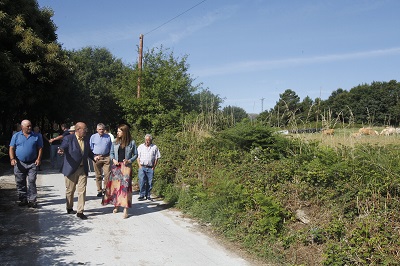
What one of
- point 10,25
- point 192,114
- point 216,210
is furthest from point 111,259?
point 10,25

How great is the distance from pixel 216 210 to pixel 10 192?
567 cm

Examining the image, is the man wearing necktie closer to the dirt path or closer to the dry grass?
the dirt path

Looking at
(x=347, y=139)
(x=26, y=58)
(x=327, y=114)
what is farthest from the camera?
(x=26, y=58)

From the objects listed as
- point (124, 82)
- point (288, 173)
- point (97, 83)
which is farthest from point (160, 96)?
point (97, 83)

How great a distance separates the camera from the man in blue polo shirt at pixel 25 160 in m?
7.88

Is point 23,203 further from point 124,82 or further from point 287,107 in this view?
point 124,82

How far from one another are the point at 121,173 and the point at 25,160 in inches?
82.9

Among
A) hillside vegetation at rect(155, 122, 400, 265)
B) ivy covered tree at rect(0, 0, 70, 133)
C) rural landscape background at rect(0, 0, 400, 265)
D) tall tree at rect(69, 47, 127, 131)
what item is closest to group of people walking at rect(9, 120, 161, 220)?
rural landscape background at rect(0, 0, 400, 265)

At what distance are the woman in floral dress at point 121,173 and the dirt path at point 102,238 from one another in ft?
1.02

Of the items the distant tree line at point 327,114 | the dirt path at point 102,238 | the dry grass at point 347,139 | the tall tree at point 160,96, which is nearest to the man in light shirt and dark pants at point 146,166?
the dirt path at point 102,238

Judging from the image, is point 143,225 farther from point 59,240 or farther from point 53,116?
point 53,116

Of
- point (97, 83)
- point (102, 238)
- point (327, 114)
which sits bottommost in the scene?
point (102, 238)

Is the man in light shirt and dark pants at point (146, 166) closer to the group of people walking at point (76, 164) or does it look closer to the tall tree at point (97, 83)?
the group of people walking at point (76, 164)

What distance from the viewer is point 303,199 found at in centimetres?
620
